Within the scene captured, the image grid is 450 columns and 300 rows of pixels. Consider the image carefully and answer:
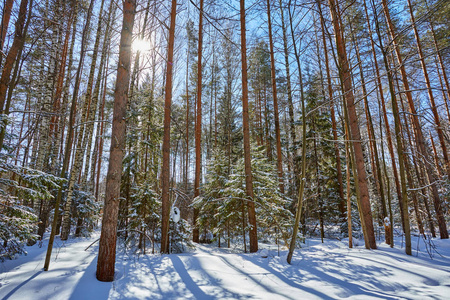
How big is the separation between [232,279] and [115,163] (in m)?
2.70

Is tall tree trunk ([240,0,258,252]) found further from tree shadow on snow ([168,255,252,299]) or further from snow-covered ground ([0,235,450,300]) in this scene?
tree shadow on snow ([168,255,252,299])

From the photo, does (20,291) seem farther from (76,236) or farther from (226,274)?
(76,236)

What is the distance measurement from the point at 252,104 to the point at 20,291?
57.3 feet

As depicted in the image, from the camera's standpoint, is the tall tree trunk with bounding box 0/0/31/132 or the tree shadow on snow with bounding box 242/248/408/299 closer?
the tree shadow on snow with bounding box 242/248/408/299

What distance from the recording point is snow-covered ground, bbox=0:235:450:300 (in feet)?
8.97

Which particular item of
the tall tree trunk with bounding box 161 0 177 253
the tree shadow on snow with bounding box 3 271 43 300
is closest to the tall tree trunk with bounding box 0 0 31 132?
the tree shadow on snow with bounding box 3 271 43 300

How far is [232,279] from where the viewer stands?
3369mm

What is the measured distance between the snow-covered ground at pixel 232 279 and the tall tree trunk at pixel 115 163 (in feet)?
0.95

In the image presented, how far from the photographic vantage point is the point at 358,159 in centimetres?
613

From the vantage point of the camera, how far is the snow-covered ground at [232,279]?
273 centimetres

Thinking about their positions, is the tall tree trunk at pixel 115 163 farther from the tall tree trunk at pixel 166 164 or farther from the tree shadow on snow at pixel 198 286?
the tall tree trunk at pixel 166 164

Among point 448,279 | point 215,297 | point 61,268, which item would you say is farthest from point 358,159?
point 61,268

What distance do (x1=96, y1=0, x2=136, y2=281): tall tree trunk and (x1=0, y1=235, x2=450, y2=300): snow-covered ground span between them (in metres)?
0.29

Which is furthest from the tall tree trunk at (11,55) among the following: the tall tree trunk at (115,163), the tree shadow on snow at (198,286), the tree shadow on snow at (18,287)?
the tree shadow on snow at (198,286)
